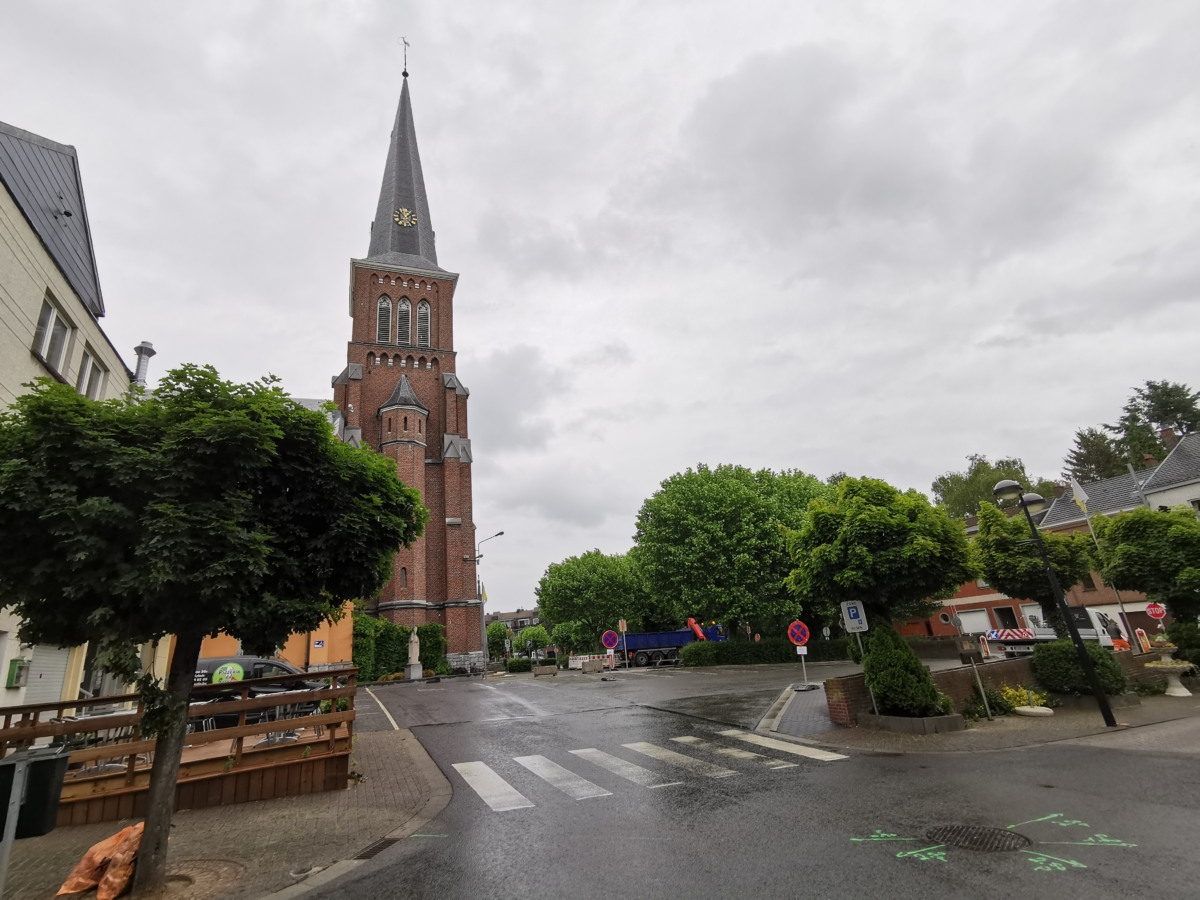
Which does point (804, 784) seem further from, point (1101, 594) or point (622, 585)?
point (622, 585)

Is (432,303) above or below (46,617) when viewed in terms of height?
above

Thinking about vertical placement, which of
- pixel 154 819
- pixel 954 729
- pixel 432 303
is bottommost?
pixel 954 729

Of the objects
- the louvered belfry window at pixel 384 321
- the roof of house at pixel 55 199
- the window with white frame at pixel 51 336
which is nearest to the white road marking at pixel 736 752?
the window with white frame at pixel 51 336

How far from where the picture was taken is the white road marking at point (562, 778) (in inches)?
303

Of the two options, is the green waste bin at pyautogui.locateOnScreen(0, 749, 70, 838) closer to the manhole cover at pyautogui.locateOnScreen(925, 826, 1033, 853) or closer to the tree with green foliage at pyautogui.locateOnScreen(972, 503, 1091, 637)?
the manhole cover at pyautogui.locateOnScreen(925, 826, 1033, 853)

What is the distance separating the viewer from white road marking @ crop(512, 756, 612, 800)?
770 centimetres

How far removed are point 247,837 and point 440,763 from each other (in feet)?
13.0

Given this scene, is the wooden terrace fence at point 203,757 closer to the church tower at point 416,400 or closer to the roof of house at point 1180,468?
the church tower at point 416,400

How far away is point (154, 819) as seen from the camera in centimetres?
534

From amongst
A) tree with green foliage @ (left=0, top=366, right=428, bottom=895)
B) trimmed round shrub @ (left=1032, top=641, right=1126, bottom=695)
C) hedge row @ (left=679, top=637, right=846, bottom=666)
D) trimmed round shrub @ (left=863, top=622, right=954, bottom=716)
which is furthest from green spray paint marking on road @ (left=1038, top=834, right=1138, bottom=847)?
hedge row @ (left=679, top=637, right=846, bottom=666)

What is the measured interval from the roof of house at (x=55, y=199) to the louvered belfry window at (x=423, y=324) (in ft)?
129

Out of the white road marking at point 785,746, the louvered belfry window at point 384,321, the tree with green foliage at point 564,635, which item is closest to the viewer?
the white road marking at point 785,746

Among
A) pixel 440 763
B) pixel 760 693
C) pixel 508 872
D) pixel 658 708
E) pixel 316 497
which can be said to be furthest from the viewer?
pixel 760 693

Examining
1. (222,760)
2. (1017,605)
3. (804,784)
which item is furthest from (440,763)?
(1017,605)
